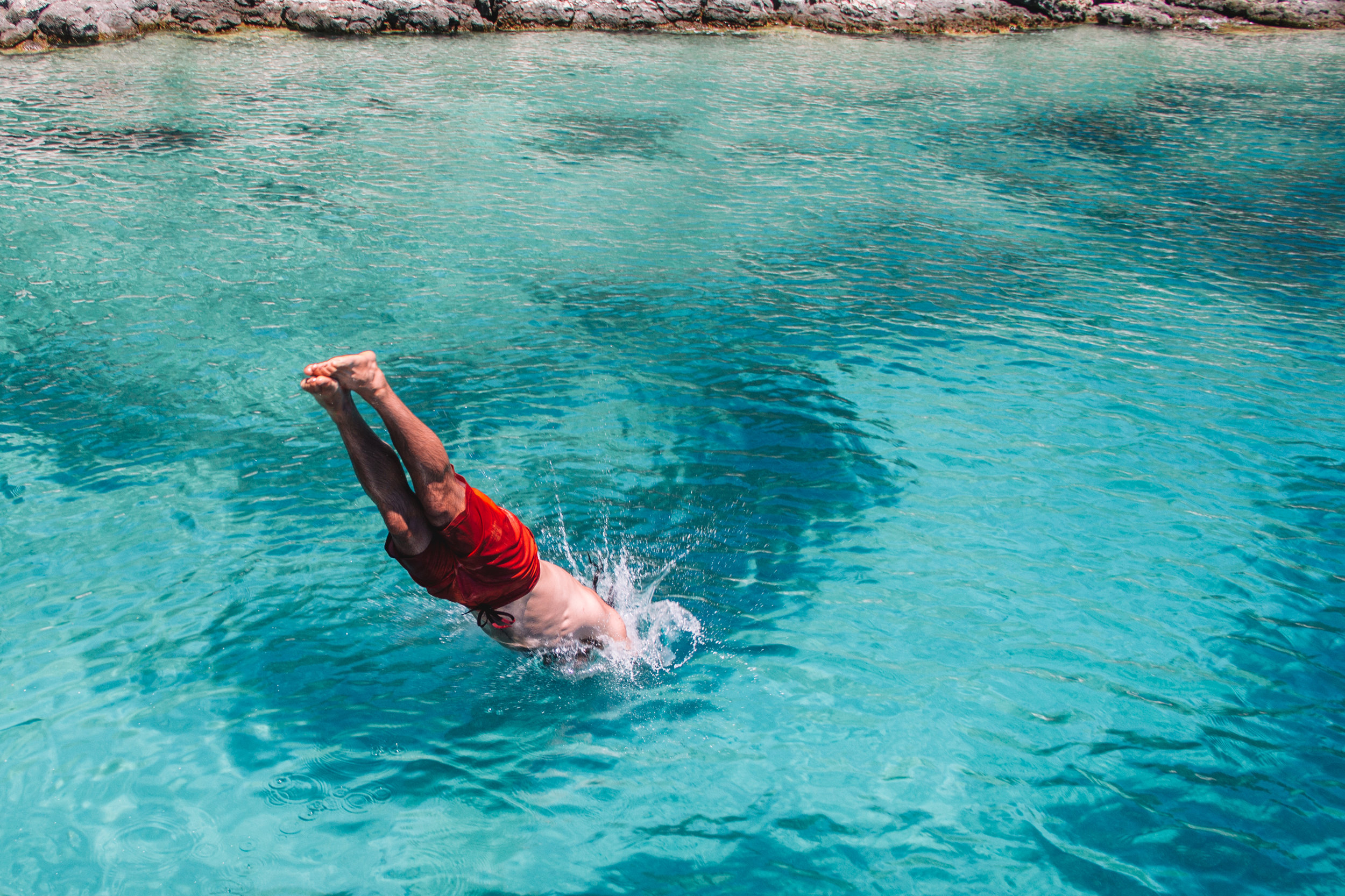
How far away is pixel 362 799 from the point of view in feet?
14.9

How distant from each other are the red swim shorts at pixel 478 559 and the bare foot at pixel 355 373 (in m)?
0.72

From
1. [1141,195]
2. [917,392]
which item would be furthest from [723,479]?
[1141,195]

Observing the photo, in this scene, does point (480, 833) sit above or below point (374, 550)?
below

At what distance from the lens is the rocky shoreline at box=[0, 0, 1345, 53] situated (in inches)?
893

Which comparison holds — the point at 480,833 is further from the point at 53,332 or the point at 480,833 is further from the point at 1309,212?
the point at 1309,212

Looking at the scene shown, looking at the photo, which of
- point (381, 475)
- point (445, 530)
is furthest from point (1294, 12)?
point (381, 475)

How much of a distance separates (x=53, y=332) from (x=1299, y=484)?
12.3m

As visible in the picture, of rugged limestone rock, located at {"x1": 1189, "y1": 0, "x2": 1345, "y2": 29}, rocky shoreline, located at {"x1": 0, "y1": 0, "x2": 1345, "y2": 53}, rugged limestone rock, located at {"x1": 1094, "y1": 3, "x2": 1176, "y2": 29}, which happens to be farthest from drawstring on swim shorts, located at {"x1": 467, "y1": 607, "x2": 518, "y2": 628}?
rugged limestone rock, located at {"x1": 1189, "y1": 0, "x2": 1345, "y2": 29}

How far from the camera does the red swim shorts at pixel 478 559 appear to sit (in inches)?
173

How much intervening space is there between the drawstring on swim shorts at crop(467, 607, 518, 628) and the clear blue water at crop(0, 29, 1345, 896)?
65cm

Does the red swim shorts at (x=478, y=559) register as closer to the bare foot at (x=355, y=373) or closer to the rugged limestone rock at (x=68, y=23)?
the bare foot at (x=355, y=373)

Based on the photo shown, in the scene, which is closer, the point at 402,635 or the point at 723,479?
the point at 402,635

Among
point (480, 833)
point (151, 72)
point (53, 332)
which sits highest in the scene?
point (151, 72)

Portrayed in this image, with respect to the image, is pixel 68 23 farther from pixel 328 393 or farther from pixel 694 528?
pixel 328 393
